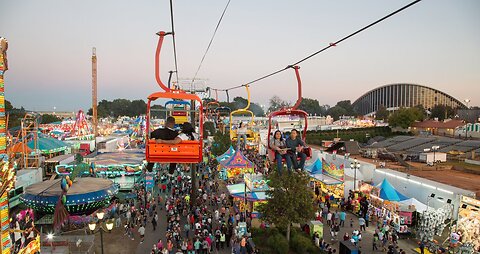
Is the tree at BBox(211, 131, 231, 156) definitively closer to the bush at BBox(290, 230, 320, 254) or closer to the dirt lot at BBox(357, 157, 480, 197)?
the dirt lot at BBox(357, 157, 480, 197)

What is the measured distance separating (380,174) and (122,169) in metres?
17.0

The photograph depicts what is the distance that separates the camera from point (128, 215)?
15.9m

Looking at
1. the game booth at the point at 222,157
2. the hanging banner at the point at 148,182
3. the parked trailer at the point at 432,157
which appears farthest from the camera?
the parked trailer at the point at 432,157

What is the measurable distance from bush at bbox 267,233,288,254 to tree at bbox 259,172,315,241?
50 centimetres

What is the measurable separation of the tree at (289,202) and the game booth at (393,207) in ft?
17.4

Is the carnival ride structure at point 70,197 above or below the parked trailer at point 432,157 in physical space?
above

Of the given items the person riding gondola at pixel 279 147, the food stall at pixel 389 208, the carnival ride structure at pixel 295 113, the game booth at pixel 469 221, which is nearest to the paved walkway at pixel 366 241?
the food stall at pixel 389 208

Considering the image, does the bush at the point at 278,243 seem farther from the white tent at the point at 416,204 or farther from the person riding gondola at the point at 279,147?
the white tent at the point at 416,204

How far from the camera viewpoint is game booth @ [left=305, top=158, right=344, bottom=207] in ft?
66.2

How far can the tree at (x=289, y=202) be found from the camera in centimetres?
1320

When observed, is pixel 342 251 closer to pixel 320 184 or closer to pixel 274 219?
pixel 274 219

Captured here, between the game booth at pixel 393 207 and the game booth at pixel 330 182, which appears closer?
the game booth at pixel 393 207

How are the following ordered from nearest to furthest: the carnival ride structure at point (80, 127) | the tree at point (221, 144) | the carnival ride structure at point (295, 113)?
the carnival ride structure at point (295, 113) → the tree at point (221, 144) → the carnival ride structure at point (80, 127)

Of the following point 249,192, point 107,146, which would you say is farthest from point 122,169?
point 107,146
